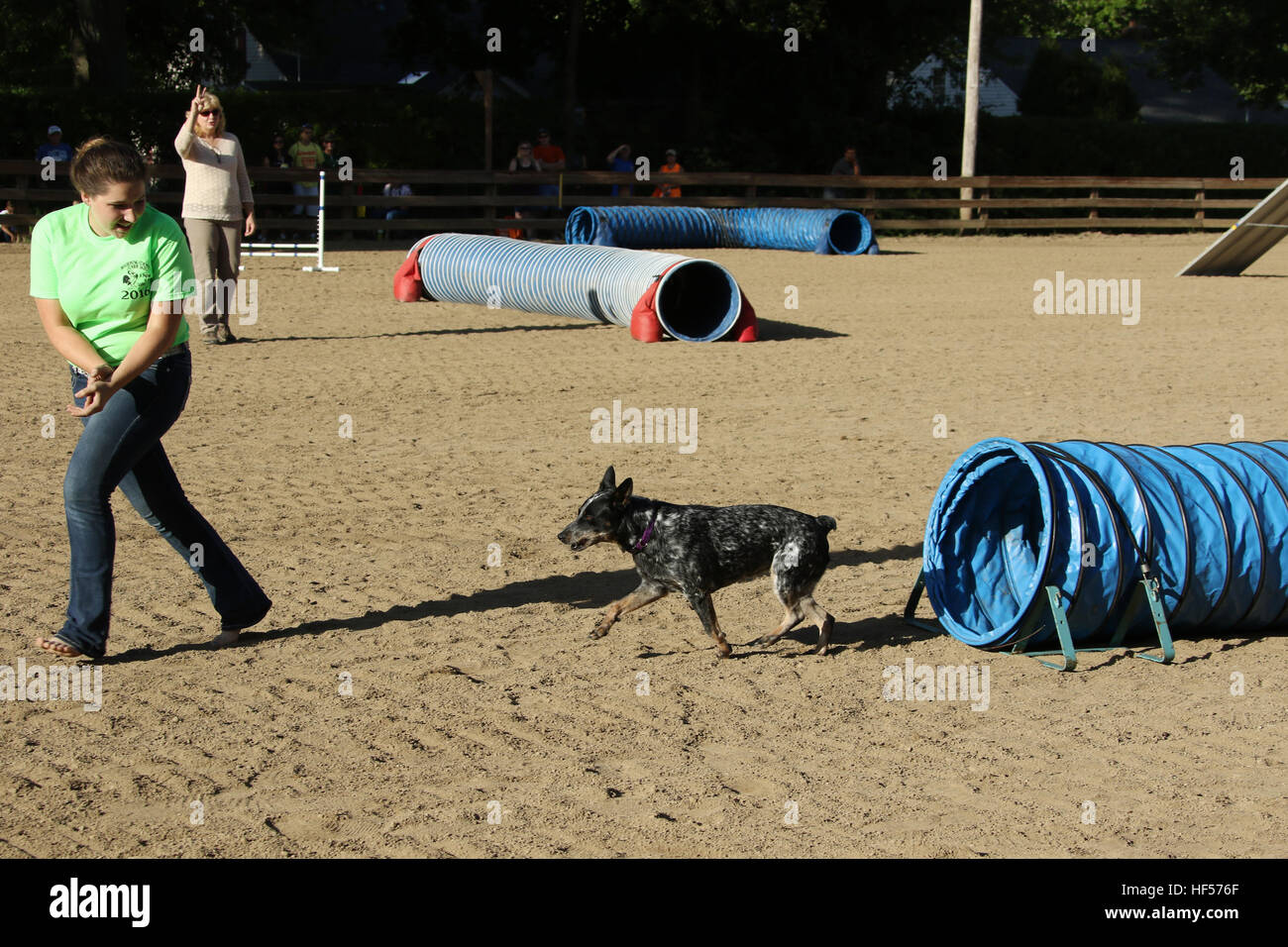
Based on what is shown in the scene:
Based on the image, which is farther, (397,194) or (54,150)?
(397,194)

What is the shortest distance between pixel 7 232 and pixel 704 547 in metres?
22.4

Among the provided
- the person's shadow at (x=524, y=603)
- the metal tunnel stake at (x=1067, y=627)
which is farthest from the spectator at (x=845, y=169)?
the metal tunnel stake at (x=1067, y=627)

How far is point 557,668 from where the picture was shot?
6188mm

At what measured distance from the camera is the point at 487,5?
1421 inches

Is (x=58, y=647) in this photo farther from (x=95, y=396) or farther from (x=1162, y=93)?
(x=1162, y=93)

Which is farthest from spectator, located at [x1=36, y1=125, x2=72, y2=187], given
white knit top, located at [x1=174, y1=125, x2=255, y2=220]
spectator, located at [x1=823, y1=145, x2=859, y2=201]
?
spectator, located at [x1=823, y1=145, x2=859, y2=201]

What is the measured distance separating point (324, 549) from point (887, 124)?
34107 mm

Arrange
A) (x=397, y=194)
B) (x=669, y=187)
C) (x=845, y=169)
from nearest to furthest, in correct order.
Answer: (x=397, y=194) < (x=669, y=187) < (x=845, y=169)

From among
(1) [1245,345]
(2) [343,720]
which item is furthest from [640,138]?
(2) [343,720]

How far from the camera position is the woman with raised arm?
5.64 m

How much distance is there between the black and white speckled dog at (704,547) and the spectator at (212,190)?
846 cm

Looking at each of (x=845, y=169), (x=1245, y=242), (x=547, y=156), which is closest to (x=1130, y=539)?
(x=1245, y=242)

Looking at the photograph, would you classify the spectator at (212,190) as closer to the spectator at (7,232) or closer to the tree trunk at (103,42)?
the spectator at (7,232)

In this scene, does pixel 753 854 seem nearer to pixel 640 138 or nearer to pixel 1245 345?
pixel 1245 345
